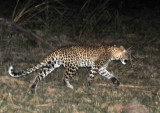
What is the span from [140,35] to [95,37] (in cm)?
160

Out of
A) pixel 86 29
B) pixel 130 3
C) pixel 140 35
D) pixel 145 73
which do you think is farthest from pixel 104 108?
pixel 130 3

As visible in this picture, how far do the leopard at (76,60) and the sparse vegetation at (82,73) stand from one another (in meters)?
0.19

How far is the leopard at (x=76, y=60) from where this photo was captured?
8.02 metres

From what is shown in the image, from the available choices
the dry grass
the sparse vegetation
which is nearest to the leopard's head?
the sparse vegetation

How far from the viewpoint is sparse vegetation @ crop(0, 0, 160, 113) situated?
22.2ft

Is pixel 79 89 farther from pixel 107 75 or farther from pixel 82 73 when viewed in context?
pixel 82 73

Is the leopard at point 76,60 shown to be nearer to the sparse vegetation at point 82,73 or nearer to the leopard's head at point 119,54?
the leopard's head at point 119,54

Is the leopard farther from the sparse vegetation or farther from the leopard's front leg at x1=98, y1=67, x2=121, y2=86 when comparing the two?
the sparse vegetation

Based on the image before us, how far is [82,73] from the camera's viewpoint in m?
9.12

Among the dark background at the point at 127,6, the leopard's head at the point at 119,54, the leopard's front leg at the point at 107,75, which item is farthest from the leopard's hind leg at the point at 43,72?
the dark background at the point at 127,6

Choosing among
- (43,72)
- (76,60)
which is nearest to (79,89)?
(76,60)

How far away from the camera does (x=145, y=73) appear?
9227mm

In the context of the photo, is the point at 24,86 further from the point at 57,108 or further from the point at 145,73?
the point at 145,73

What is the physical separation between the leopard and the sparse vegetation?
0.19 m
